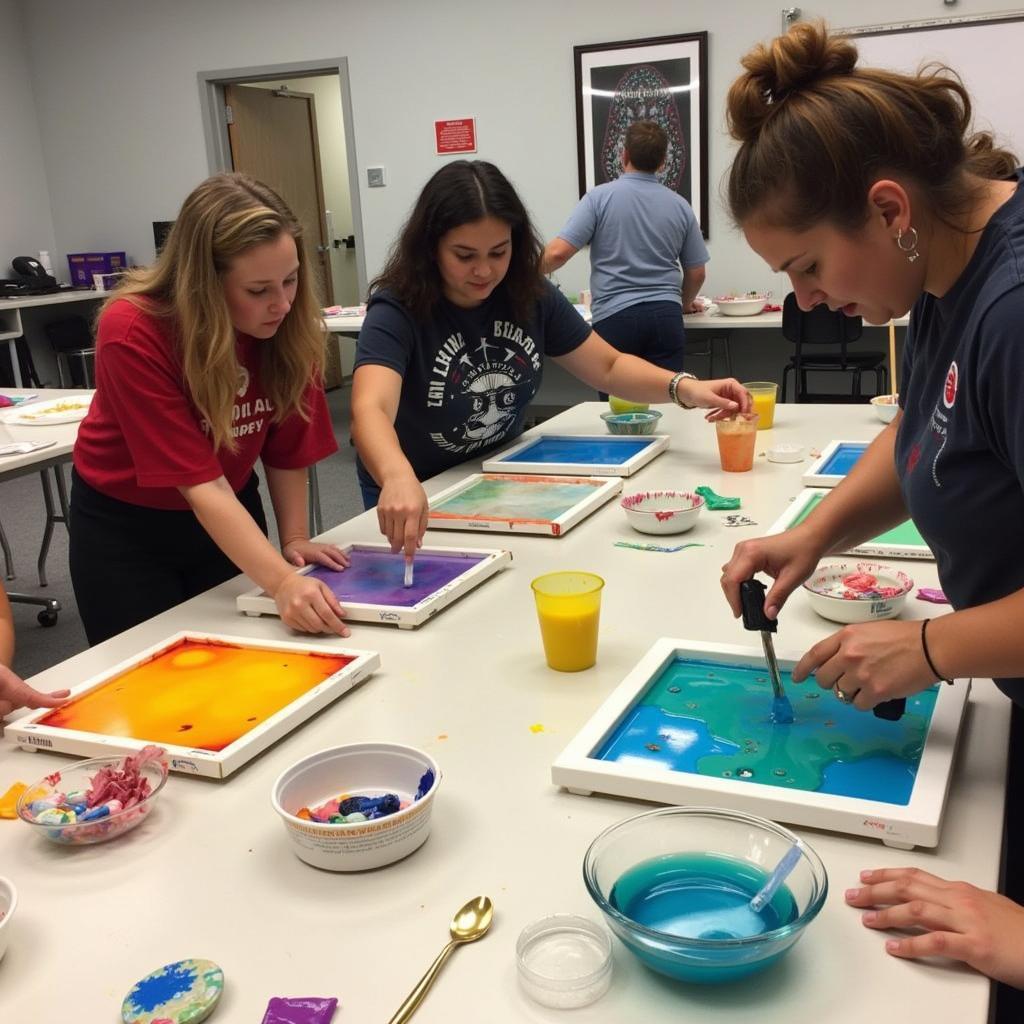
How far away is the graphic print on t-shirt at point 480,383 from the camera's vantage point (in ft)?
7.18

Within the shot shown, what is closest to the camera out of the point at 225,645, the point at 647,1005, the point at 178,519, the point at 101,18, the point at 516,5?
the point at 647,1005

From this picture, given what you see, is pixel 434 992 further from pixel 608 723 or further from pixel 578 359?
pixel 578 359

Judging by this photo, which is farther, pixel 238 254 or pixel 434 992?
pixel 238 254

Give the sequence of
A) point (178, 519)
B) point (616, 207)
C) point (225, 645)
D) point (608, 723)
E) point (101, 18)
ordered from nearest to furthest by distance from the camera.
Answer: point (608, 723)
point (225, 645)
point (178, 519)
point (616, 207)
point (101, 18)

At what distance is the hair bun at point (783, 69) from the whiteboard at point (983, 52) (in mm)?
4660

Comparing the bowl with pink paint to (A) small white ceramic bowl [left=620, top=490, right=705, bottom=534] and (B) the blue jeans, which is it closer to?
(A) small white ceramic bowl [left=620, top=490, right=705, bottom=534]

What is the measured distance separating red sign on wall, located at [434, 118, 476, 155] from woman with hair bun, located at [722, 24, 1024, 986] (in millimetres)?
5500

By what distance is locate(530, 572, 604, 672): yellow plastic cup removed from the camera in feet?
4.23

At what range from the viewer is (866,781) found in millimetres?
1003

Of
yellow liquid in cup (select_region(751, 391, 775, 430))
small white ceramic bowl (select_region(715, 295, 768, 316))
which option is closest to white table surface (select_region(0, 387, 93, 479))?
yellow liquid in cup (select_region(751, 391, 775, 430))

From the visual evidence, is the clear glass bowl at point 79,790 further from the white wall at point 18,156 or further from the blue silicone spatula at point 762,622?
the white wall at point 18,156

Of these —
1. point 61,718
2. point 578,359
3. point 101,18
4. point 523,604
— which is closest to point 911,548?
point 523,604

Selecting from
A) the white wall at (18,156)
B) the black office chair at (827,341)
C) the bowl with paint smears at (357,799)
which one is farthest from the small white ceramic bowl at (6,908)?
the white wall at (18,156)

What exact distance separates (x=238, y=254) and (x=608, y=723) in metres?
0.99
